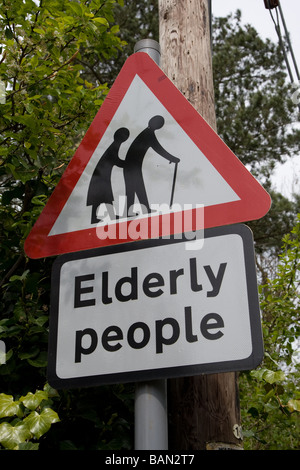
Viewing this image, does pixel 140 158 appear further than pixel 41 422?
Yes

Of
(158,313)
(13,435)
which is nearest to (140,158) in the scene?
(158,313)

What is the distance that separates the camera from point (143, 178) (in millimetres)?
1280

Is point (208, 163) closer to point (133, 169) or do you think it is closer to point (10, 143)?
point (133, 169)

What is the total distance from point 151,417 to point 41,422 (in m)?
0.35

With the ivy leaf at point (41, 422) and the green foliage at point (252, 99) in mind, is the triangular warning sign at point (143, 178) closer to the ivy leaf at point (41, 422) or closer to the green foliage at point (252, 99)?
the ivy leaf at point (41, 422)

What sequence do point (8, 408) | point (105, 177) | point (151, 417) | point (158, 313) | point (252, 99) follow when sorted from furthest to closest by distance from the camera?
point (252, 99), point (105, 177), point (8, 408), point (158, 313), point (151, 417)

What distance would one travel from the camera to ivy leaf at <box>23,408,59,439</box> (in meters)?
1.16

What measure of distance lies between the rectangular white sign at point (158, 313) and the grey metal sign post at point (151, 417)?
0.03 metres

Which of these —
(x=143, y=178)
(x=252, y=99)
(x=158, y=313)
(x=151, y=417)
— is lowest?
(x=151, y=417)

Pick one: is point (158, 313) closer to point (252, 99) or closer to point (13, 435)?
point (13, 435)

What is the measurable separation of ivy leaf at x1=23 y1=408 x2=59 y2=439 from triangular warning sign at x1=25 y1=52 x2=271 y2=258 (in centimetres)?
43

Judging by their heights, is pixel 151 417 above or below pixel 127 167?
below

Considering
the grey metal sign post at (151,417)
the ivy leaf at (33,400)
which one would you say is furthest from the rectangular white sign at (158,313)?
the ivy leaf at (33,400)
